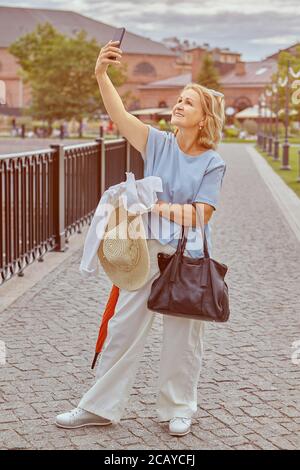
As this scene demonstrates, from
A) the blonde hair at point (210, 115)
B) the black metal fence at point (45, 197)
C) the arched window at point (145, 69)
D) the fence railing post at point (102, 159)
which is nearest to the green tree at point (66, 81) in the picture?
the arched window at point (145, 69)

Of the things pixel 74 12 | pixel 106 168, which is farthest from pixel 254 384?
pixel 74 12

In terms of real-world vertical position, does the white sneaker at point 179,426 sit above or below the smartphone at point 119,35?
below

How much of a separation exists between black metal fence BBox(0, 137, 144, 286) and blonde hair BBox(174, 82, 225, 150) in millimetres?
3826

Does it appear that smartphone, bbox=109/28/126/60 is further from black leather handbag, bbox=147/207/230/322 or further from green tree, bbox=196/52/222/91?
green tree, bbox=196/52/222/91

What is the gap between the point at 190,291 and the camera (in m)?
4.17

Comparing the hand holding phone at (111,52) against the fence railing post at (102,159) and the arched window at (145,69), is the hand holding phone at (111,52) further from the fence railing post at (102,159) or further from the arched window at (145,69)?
the arched window at (145,69)

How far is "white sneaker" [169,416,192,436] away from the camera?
14.4 ft

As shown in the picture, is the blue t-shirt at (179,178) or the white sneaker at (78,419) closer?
the blue t-shirt at (179,178)

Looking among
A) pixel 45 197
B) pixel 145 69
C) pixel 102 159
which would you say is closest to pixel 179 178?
pixel 45 197

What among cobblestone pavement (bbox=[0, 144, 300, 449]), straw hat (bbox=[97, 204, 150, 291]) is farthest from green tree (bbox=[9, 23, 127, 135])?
straw hat (bbox=[97, 204, 150, 291])

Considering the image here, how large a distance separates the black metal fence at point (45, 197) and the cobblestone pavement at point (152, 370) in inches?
14.6

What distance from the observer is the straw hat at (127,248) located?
4.24 meters

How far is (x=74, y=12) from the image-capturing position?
134m

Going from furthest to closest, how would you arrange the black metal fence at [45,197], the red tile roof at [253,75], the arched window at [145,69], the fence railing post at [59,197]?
the arched window at [145,69] < the red tile roof at [253,75] < the fence railing post at [59,197] < the black metal fence at [45,197]
